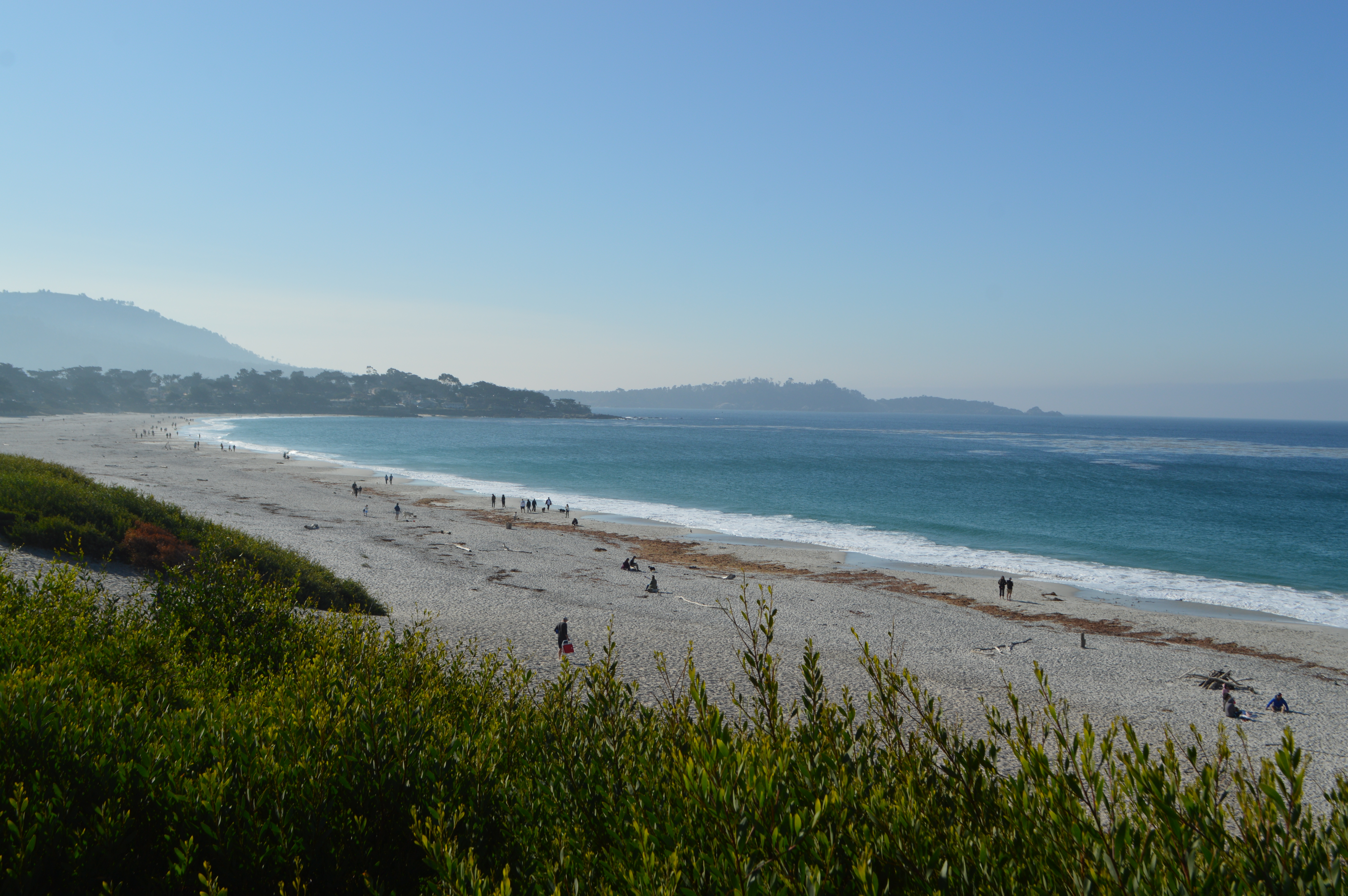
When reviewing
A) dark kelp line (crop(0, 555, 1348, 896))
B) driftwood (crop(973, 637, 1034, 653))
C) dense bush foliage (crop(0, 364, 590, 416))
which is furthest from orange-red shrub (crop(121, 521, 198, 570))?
dense bush foliage (crop(0, 364, 590, 416))

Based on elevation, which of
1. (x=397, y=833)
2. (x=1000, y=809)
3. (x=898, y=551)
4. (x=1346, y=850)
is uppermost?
(x=1346, y=850)

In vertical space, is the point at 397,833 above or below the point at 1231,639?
above

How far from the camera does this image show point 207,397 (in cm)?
16875

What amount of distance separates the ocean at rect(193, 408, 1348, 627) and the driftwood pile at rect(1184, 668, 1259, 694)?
10913mm

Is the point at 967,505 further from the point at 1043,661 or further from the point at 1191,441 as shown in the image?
the point at 1191,441

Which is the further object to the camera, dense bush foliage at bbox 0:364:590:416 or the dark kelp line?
dense bush foliage at bbox 0:364:590:416

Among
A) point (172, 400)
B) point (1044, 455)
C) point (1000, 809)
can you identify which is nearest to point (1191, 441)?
point (1044, 455)

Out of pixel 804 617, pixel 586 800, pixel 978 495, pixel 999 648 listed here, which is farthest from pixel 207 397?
pixel 586 800

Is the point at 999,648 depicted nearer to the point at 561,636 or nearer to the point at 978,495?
the point at 561,636

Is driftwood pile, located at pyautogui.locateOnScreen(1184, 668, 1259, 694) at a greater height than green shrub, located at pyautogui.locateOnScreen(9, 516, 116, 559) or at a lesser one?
lesser

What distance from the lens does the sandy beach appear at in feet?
49.3

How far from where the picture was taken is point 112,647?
21.2 feet

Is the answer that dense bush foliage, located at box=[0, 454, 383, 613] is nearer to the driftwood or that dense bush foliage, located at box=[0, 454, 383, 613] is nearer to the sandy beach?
the sandy beach

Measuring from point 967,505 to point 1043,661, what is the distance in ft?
118
